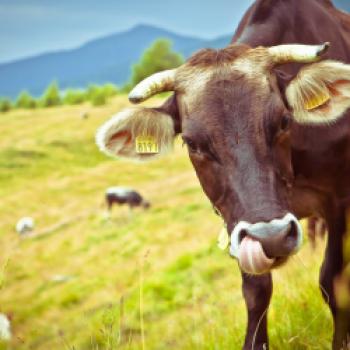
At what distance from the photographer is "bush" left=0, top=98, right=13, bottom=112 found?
3216 inches

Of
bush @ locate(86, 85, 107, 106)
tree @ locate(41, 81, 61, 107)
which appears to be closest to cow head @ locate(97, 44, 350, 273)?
bush @ locate(86, 85, 107, 106)

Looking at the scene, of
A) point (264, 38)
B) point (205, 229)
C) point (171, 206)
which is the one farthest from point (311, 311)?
point (171, 206)

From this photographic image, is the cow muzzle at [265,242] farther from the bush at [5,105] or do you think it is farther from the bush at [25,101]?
the bush at [25,101]

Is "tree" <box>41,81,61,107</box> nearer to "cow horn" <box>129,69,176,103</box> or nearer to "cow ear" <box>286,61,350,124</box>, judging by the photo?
"cow horn" <box>129,69,176,103</box>

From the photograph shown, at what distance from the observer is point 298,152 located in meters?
4.41

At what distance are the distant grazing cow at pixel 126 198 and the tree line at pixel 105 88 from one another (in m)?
54.1

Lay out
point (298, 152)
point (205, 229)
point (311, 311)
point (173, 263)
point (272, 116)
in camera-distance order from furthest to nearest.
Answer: point (205, 229) → point (173, 263) → point (311, 311) → point (298, 152) → point (272, 116)

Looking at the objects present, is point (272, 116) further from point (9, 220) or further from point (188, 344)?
point (9, 220)

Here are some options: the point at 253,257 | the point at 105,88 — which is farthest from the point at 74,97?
the point at 253,257

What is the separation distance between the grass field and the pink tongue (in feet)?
1.97

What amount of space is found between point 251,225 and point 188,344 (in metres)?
1.80

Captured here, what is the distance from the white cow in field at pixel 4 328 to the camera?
2.63m

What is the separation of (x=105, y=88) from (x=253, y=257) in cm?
8551

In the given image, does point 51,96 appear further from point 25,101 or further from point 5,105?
point 5,105
